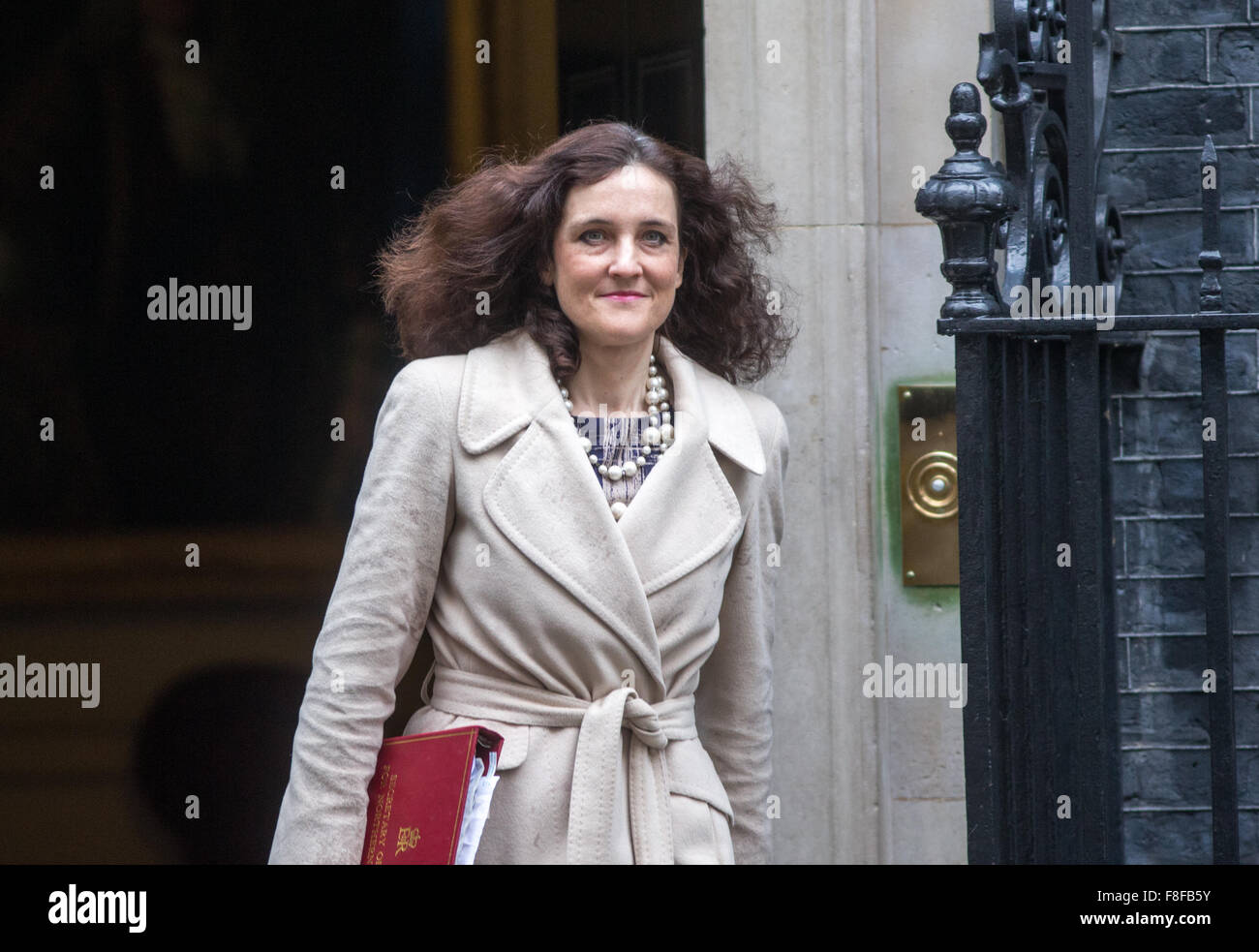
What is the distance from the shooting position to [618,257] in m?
3.02

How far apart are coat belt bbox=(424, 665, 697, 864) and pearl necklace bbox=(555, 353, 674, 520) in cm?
36

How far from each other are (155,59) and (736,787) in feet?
9.12

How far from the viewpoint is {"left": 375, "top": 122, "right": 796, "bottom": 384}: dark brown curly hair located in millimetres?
3105

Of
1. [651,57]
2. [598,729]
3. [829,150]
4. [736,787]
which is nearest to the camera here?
[598,729]

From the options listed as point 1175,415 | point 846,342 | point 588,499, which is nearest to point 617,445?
point 588,499

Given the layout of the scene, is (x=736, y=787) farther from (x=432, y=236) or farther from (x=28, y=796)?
(x=28, y=796)

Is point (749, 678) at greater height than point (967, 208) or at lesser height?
lesser

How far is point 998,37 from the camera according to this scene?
3.15 m

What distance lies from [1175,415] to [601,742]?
2426 mm

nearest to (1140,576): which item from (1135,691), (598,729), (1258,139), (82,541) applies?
(1135,691)

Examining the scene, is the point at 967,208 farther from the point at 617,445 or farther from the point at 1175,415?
the point at 1175,415

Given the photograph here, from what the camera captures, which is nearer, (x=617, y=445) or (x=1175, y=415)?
(x=617, y=445)

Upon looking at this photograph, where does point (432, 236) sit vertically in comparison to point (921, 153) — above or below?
below

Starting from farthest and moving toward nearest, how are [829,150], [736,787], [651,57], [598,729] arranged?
1. [651,57]
2. [829,150]
3. [736,787]
4. [598,729]
